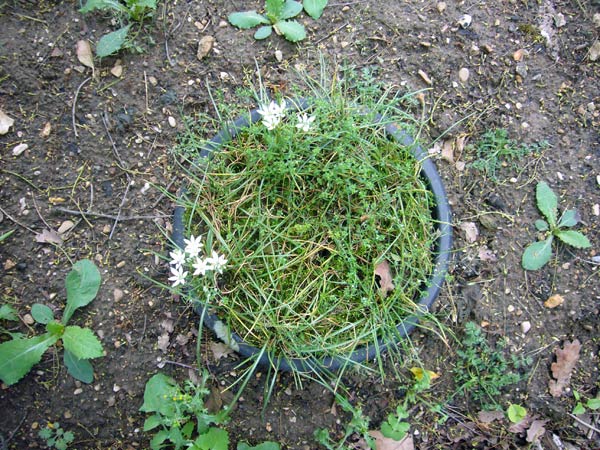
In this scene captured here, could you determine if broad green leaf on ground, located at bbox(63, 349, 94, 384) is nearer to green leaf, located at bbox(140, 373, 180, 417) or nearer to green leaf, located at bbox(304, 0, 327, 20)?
green leaf, located at bbox(140, 373, 180, 417)

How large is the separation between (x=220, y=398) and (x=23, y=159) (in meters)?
1.23

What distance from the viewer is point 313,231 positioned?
1816 millimetres

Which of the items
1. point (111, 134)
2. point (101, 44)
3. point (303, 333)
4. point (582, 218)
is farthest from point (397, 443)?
point (101, 44)

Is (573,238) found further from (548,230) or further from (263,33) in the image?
(263,33)

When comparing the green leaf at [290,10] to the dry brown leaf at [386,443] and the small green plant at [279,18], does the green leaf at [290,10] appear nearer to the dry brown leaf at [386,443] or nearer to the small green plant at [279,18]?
the small green plant at [279,18]

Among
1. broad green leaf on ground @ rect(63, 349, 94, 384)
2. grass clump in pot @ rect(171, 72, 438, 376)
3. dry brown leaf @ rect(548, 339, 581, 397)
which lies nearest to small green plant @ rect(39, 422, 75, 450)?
broad green leaf on ground @ rect(63, 349, 94, 384)

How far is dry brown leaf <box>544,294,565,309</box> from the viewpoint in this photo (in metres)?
2.05

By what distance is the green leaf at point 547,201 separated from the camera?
82.4 inches

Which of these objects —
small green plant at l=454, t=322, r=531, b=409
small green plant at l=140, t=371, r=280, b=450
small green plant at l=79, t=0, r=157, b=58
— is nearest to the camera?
small green plant at l=140, t=371, r=280, b=450

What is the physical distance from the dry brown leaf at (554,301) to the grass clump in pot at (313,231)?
1.91 feet

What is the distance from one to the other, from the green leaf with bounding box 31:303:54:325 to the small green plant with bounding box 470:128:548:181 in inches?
70.5

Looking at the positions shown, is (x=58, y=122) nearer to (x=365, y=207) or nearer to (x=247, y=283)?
(x=247, y=283)

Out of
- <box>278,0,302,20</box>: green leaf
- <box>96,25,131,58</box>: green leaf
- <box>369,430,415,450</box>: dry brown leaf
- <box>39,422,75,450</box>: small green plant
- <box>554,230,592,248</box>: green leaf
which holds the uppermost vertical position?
<box>278,0,302,20</box>: green leaf

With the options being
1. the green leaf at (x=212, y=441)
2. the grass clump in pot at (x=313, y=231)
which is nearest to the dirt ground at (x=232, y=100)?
the green leaf at (x=212, y=441)
